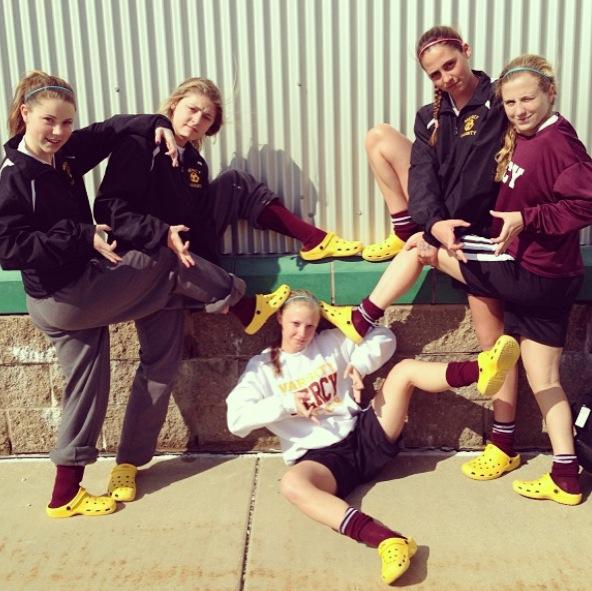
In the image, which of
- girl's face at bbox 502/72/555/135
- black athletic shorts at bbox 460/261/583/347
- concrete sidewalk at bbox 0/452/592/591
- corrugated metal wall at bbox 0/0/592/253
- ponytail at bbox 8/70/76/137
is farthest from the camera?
corrugated metal wall at bbox 0/0/592/253

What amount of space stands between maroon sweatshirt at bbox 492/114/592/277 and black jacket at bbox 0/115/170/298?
1742mm

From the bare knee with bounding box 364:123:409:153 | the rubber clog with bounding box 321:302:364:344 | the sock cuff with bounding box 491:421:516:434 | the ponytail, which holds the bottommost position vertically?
the sock cuff with bounding box 491:421:516:434

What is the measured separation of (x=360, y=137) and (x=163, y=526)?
2.05 meters

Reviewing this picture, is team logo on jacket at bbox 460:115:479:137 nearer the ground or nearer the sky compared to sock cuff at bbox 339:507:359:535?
nearer the sky

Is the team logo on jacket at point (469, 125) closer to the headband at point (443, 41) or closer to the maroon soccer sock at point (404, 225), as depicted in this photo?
the headband at point (443, 41)

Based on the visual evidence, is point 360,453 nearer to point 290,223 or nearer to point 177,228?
point 290,223

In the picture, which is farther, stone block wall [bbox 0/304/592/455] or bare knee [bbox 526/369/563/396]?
stone block wall [bbox 0/304/592/455]

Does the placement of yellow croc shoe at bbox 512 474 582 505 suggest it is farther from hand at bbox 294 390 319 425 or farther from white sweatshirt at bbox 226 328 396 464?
hand at bbox 294 390 319 425

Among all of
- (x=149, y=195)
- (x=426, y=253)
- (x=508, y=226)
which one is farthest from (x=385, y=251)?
(x=149, y=195)

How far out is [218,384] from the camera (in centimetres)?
392

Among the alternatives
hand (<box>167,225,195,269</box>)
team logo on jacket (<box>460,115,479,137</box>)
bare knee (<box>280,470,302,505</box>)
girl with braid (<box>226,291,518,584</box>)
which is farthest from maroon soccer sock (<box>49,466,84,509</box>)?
team logo on jacket (<box>460,115,479,137</box>)

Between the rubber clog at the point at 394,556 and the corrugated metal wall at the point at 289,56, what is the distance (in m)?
1.81

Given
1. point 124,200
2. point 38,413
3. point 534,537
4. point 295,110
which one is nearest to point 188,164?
point 124,200

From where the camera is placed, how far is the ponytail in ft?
10.4
